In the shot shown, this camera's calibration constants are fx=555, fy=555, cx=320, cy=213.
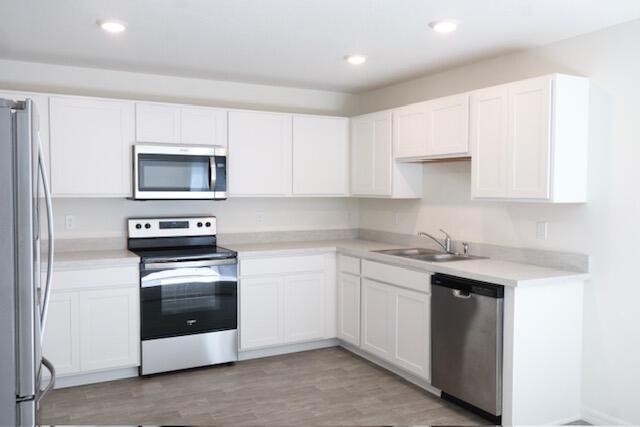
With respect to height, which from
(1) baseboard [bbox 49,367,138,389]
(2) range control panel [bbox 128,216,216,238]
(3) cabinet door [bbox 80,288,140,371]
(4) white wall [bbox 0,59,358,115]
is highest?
(4) white wall [bbox 0,59,358,115]

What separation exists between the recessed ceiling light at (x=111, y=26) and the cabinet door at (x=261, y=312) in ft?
6.76

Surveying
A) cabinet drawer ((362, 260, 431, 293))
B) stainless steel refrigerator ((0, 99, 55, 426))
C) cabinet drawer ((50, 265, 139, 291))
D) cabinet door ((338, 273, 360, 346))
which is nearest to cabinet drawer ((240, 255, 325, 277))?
cabinet door ((338, 273, 360, 346))

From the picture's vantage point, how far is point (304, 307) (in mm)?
4699

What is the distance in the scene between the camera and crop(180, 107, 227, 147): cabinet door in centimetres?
445

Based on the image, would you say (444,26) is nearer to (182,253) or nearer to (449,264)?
(449,264)

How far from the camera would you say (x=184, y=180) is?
4.42 m

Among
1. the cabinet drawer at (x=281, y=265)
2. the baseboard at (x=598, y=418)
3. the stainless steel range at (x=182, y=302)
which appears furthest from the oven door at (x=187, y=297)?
the baseboard at (x=598, y=418)

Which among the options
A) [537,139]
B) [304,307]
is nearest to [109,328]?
[304,307]

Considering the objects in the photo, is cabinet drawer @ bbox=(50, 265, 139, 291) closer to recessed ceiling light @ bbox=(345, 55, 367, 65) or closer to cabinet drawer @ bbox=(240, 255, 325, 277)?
cabinet drawer @ bbox=(240, 255, 325, 277)

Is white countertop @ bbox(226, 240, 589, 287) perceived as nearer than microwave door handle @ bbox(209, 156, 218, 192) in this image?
Yes

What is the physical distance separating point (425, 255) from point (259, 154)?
1640 millimetres

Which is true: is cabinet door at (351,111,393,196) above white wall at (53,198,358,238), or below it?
above

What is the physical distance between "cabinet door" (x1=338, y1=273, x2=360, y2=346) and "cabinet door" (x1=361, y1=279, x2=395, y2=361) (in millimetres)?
93

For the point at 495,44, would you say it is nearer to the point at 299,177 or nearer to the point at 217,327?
the point at 299,177
